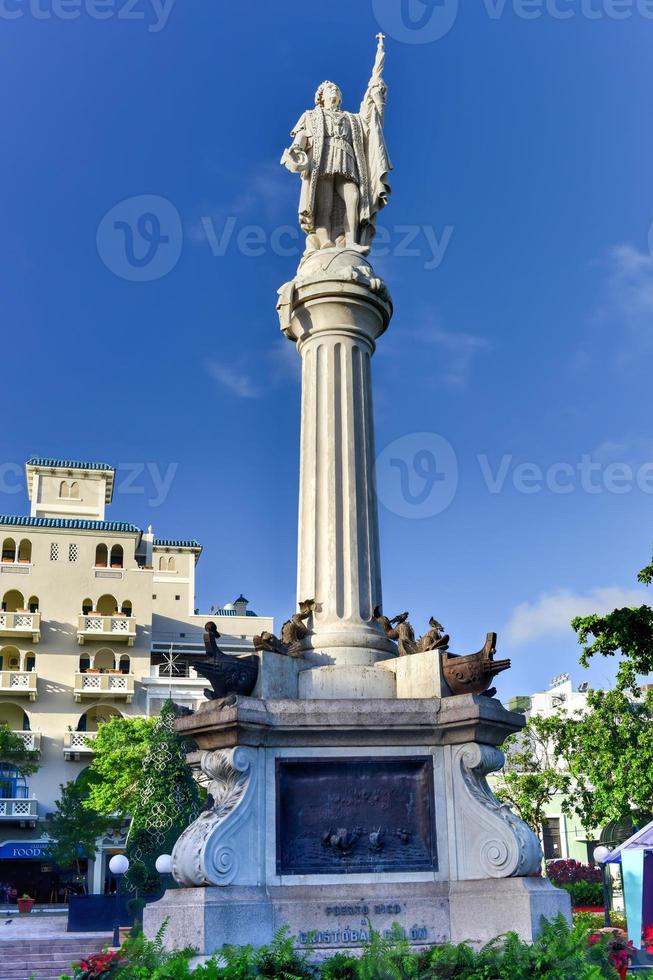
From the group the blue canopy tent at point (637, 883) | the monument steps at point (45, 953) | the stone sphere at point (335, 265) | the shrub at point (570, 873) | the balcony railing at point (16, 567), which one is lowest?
the monument steps at point (45, 953)

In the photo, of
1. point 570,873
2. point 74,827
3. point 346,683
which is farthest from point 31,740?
point 346,683

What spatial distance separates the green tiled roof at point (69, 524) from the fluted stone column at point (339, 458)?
54.1 m

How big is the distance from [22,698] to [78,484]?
1930 centimetres

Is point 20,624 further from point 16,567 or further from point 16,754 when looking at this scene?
point 16,754

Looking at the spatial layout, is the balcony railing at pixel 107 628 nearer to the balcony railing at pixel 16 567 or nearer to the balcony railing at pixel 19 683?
the balcony railing at pixel 19 683

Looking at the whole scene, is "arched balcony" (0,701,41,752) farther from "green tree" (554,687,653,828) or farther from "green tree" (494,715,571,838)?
"green tree" (554,687,653,828)

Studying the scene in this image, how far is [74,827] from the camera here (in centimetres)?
5056

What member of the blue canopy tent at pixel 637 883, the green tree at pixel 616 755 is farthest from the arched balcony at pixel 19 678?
the blue canopy tent at pixel 637 883

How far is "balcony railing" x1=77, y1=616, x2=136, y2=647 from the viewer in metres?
63.0

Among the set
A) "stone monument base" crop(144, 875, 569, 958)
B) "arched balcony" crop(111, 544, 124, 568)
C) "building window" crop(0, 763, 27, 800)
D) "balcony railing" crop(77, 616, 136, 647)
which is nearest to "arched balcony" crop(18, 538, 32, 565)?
"arched balcony" crop(111, 544, 124, 568)

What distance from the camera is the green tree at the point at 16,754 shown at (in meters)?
53.1

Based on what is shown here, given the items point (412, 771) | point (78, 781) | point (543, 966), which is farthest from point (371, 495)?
point (78, 781)

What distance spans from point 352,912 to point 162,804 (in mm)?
23853

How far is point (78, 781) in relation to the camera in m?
53.1
